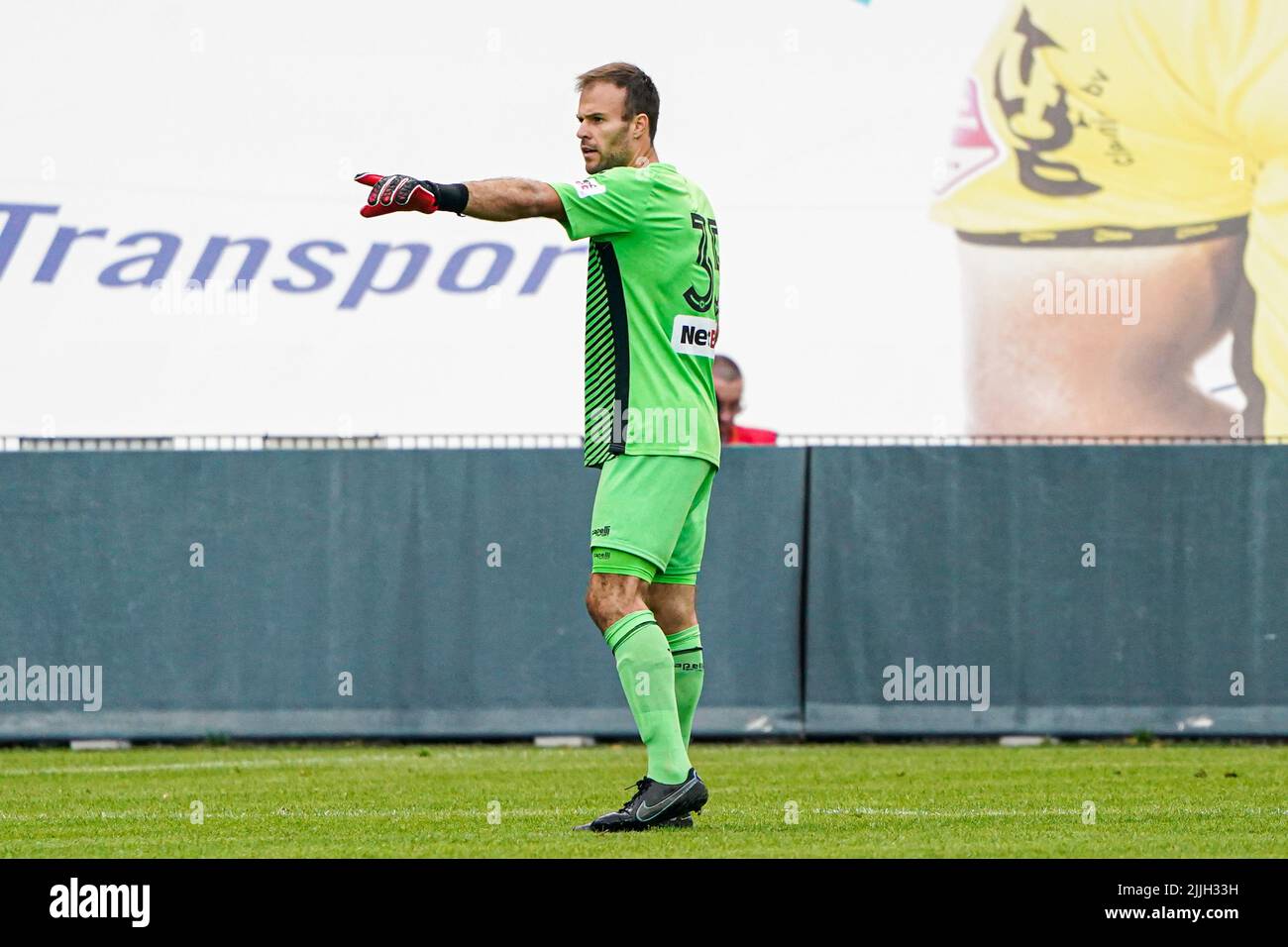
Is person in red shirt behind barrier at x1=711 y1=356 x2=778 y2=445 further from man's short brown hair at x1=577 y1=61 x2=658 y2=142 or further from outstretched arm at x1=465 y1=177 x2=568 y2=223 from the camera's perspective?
outstretched arm at x1=465 y1=177 x2=568 y2=223

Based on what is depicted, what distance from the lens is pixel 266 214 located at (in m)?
15.6

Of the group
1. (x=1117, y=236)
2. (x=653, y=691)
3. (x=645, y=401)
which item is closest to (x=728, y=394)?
(x=1117, y=236)

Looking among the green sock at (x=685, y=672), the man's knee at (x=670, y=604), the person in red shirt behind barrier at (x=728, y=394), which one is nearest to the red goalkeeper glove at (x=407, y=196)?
the man's knee at (x=670, y=604)

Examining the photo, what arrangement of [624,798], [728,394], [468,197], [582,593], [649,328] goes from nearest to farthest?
[468,197] → [649,328] → [624,798] → [582,593] → [728,394]

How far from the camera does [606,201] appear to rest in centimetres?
688

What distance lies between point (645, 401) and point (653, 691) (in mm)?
922

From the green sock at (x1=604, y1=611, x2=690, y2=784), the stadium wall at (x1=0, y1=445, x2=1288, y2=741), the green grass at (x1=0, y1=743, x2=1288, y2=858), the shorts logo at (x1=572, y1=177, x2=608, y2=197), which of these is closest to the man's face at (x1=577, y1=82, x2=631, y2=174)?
the shorts logo at (x1=572, y1=177, x2=608, y2=197)

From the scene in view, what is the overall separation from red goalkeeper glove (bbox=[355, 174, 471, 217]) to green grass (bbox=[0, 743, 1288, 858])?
6.01 feet

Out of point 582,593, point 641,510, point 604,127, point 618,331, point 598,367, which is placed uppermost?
point 604,127

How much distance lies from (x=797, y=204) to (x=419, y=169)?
2.69 m

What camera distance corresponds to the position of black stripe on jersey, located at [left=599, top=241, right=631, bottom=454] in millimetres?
7066

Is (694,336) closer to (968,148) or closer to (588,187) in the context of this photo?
(588,187)

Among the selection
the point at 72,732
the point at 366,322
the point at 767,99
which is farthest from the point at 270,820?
the point at 767,99

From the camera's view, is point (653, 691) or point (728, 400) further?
point (728, 400)
